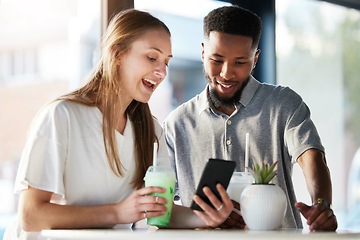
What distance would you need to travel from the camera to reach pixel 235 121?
319cm

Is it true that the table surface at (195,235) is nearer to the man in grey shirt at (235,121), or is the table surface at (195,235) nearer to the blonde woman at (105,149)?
the blonde woman at (105,149)

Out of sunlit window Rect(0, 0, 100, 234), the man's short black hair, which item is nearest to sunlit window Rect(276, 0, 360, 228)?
sunlit window Rect(0, 0, 100, 234)

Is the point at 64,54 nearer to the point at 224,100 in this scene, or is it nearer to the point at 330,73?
the point at 224,100

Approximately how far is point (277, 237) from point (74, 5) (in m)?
2.24

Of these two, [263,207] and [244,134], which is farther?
[244,134]

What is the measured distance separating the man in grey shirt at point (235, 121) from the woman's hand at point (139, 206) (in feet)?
2.93

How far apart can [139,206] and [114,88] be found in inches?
17.6

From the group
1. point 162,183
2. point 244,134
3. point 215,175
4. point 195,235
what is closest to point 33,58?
point 244,134

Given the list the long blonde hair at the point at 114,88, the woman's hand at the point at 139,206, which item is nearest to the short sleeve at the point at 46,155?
the long blonde hair at the point at 114,88

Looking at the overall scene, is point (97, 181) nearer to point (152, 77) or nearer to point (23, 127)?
point (152, 77)

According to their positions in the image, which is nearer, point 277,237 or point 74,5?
point 277,237

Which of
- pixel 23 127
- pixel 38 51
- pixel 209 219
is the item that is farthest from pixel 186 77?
pixel 209 219

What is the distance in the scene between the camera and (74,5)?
12.6ft

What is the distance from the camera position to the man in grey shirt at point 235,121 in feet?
10.2
